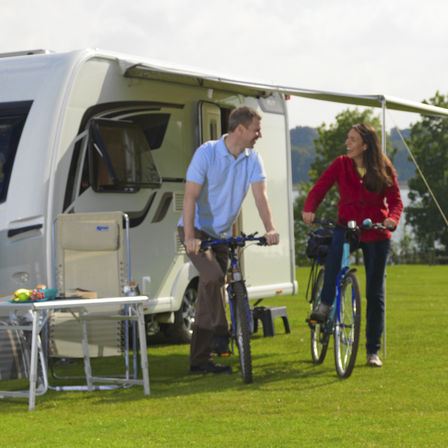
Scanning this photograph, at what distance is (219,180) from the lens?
23.5 ft

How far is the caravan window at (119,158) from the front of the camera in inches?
334

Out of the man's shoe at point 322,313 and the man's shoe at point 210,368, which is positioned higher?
the man's shoe at point 322,313

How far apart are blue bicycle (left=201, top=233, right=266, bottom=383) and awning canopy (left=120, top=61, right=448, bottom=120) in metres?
1.81

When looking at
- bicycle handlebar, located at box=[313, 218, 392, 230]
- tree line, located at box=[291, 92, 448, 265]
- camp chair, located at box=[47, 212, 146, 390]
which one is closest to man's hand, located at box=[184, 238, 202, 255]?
camp chair, located at box=[47, 212, 146, 390]

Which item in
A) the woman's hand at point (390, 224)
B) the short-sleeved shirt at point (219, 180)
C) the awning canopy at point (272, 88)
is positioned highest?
the awning canopy at point (272, 88)

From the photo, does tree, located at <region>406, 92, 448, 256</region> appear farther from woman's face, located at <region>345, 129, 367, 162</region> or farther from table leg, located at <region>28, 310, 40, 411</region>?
table leg, located at <region>28, 310, 40, 411</region>

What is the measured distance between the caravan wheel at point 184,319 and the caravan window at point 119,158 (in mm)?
1272

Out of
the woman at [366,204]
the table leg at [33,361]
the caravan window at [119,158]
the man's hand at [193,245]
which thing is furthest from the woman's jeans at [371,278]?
the table leg at [33,361]

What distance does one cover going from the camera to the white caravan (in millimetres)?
8047

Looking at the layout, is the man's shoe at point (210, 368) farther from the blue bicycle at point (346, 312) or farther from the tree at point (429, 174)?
the tree at point (429, 174)

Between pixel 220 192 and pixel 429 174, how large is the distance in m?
54.1

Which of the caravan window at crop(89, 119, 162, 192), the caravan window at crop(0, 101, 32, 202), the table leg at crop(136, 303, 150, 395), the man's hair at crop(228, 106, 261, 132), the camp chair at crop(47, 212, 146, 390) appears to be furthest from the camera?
the caravan window at crop(89, 119, 162, 192)

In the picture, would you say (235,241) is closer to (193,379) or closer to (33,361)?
(193,379)

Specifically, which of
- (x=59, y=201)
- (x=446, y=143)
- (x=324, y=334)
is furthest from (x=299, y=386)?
(x=446, y=143)
